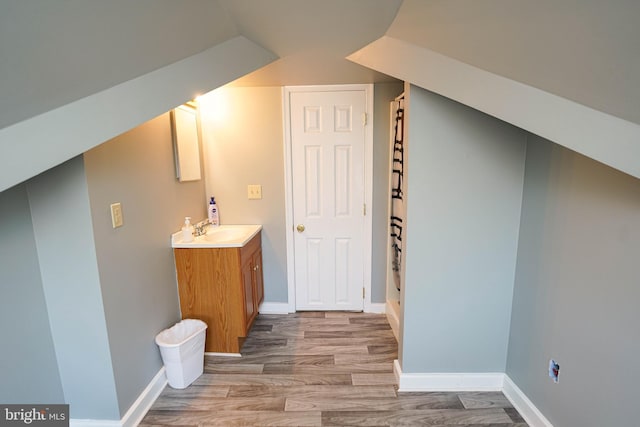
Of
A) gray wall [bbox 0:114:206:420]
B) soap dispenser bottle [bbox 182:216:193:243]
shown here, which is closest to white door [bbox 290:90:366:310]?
soap dispenser bottle [bbox 182:216:193:243]

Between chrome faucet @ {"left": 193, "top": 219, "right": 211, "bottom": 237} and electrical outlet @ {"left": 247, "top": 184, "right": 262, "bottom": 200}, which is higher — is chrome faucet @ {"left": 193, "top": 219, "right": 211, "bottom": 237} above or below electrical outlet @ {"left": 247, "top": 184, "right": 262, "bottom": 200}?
below

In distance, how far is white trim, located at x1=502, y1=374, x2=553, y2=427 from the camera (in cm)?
160

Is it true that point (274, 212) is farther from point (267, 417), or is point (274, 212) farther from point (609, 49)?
point (609, 49)

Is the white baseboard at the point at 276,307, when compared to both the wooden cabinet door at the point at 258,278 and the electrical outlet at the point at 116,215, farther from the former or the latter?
the electrical outlet at the point at 116,215

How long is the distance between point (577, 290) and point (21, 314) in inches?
103

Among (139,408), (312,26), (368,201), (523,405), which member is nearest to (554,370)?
(523,405)

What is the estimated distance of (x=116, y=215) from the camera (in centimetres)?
159

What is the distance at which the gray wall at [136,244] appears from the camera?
59.7 inches

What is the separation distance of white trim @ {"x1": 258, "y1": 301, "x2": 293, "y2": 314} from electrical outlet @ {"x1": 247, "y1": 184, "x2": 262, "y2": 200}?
1.08 metres

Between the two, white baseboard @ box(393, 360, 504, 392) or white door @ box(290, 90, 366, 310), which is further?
white door @ box(290, 90, 366, 310)

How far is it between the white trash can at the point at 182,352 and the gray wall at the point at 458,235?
55.1 inches

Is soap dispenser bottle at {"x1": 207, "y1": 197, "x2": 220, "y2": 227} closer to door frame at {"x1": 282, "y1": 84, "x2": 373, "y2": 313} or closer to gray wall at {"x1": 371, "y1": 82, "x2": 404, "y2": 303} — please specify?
door frame at {"x1": 282, "y1": 84, "x2": 373, "y2": 313}

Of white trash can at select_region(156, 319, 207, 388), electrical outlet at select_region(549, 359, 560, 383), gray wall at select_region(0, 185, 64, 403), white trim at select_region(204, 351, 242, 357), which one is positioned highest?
gray wall at select_region(0, 185, 64, 403)

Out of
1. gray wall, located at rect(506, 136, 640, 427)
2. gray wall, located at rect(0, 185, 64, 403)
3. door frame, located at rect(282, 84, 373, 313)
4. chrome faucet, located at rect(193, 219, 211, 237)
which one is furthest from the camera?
door frame, located at rect(282, 84, 373, 313)
